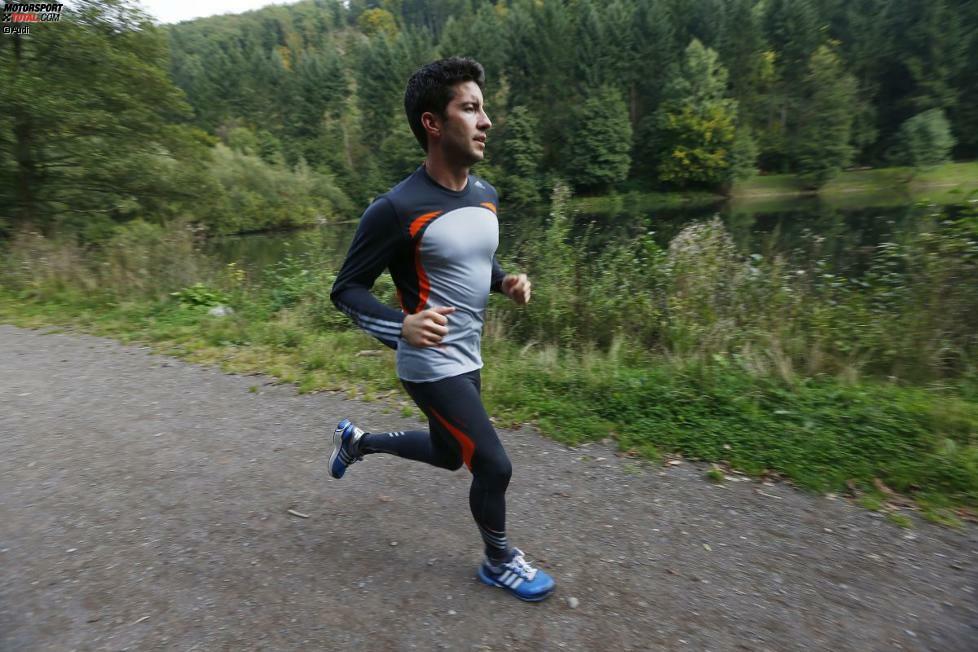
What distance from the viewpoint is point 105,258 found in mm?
11008

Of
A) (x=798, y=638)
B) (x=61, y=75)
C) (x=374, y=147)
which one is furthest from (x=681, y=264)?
(x=374, y=147)

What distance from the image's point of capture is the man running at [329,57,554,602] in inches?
93.9

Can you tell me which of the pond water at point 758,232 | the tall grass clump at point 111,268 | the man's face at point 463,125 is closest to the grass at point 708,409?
the man's face at point 463,125

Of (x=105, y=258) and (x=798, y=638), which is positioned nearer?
(x=798, y=638)

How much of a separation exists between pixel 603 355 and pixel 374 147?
61.8 meters

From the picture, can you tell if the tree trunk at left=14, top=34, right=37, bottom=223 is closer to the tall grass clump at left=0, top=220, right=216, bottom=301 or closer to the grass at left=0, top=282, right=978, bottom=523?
the tall grass clump at left=0, top=220, right=216, bottom=301

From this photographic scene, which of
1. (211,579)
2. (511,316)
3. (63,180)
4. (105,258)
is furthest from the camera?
(63,180)

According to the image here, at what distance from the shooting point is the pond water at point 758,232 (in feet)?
28.6

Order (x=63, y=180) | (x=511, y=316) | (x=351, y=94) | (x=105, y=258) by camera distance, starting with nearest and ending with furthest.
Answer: (x=511, y=316) → (x=105, y=258) → (x=63, y=180) → (x=351, y=94)

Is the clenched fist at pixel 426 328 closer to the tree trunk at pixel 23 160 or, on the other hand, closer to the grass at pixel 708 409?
the grass at pixel 708 409

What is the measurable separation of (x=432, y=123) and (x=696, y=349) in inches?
174

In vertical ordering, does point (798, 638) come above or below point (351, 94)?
below

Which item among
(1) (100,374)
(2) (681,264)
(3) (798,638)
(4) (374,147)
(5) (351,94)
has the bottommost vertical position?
(1) (100,374)

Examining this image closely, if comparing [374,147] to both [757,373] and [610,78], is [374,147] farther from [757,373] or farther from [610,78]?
[757,373]
